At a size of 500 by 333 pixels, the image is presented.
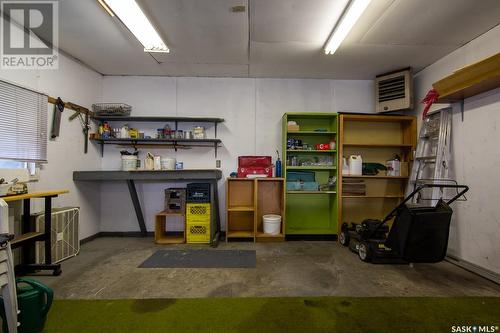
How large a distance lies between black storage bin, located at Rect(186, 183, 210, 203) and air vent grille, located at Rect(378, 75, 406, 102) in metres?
3.26

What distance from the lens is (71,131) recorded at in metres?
3.42

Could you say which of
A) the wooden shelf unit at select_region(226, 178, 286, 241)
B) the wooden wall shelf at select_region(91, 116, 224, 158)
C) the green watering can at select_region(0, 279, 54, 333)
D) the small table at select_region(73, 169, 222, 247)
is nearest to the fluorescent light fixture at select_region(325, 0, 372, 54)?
the wooden wall shelf at select_region(91, 116, 224, 158)

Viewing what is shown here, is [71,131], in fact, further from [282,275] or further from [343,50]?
[343,50]

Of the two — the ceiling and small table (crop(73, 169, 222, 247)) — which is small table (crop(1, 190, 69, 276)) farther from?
the ceiling

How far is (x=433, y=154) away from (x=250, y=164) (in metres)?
2.67

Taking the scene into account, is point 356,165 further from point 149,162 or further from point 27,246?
point 27,246

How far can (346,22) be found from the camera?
2455 millimetres

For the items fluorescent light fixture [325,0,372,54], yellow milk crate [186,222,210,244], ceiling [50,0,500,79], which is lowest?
yellow milk crate [186,222,210,244]

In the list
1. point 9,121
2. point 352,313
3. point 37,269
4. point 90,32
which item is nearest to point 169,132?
point 90,32

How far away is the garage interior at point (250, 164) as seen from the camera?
2.06 m

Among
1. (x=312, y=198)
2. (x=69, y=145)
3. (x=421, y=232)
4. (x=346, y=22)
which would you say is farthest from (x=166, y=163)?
(x=421, y=232)

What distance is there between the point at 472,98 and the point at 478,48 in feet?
1.97

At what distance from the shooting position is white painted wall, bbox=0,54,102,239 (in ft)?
9.53

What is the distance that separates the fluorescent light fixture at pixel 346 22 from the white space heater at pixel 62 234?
3.94m
